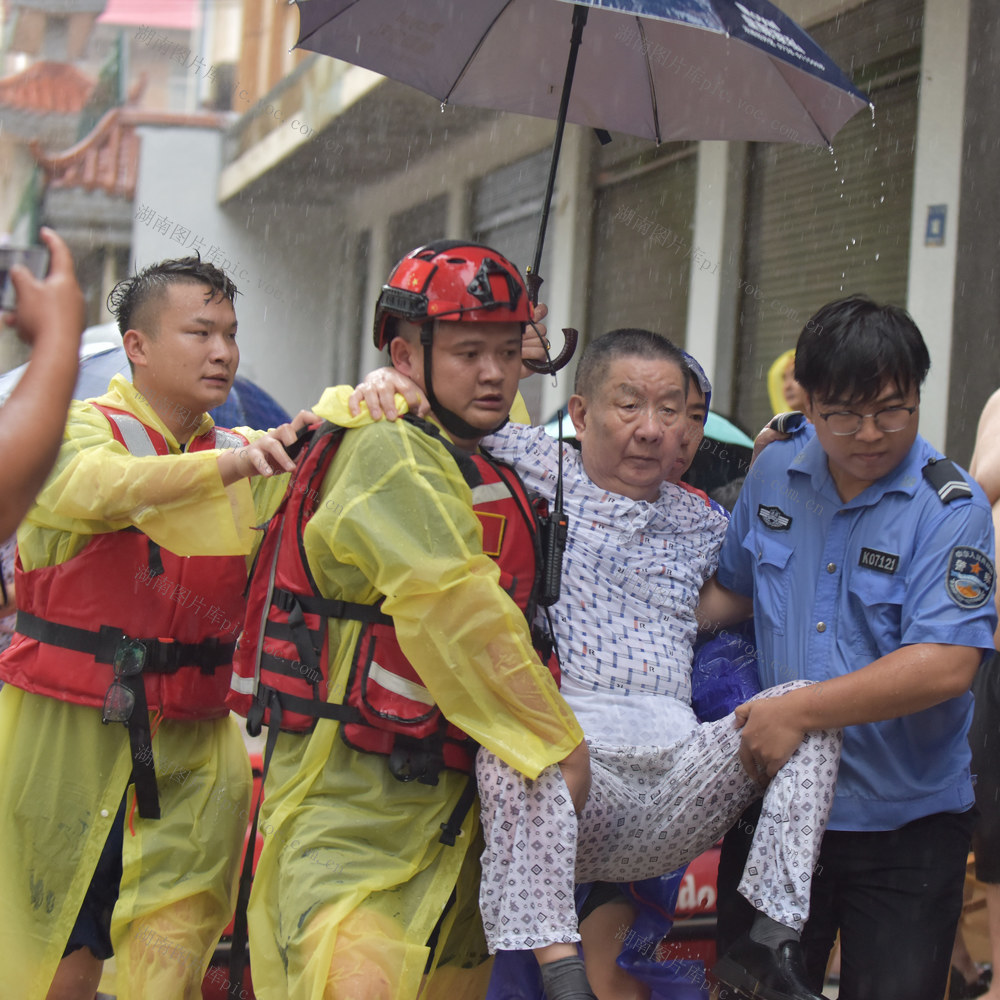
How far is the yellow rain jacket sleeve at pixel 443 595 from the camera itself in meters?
2.35

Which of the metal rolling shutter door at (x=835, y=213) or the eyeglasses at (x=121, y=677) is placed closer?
the eyeglasses at (x=121, y=677)

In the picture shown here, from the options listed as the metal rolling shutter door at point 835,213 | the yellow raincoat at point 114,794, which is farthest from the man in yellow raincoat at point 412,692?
the metal rolling shutter door at point 835,213

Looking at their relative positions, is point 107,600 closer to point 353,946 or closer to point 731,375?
point 353,946

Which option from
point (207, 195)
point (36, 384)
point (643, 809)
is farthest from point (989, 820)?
point (207, 195)

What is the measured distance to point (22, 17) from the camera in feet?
109

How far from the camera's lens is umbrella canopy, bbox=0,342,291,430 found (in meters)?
4.36

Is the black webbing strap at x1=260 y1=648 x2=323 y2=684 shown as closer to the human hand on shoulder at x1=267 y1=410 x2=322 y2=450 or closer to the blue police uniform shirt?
the human hand on shoulder at x1=267 y1=410 x2=322 y2=450

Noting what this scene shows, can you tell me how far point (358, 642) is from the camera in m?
2.48

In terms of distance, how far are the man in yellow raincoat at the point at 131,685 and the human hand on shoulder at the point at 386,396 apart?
34 cm

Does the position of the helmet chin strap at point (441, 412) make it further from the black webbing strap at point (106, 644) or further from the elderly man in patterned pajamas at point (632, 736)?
the black webbing strap at point (106, 644)

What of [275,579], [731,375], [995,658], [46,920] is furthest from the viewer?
[731,375]

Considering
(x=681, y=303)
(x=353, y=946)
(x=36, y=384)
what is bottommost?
(x=353, y=946)

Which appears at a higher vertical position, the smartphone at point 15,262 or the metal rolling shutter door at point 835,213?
the metal rolling shutter door at point 835,213

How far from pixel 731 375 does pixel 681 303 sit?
104 cm
